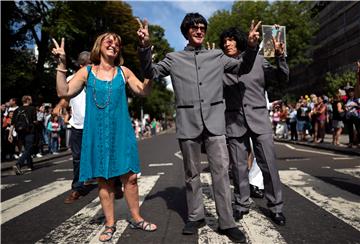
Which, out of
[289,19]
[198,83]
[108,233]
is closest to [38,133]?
[108,233]

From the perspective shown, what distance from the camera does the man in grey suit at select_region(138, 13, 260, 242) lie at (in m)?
3.58

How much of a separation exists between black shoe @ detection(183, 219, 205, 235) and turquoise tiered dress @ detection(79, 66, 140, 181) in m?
0.73

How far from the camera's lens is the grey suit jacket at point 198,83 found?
3621 mm

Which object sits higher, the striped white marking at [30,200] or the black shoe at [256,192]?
the black shoe at [256,192]

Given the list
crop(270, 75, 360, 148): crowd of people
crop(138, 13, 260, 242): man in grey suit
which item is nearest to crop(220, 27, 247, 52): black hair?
crop(138, 13, 260, 242): man in grey suit

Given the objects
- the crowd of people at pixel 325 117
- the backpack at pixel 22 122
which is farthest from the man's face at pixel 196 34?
the backpack at pixel 22 122

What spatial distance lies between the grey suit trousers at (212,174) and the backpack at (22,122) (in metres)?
7.21

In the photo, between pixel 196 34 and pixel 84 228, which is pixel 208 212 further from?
pixel 196 34

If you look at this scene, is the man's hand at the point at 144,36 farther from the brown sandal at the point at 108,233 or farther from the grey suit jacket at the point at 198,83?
the brown sandal at the point at 108,233

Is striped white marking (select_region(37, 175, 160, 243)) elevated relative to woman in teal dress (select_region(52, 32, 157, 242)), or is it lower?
lower

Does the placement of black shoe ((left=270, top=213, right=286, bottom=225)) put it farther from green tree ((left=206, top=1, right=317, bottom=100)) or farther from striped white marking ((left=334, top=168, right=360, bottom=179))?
green tree ((left=206, top=1, right=317, bottom=100))

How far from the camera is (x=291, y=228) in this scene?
3730 mm

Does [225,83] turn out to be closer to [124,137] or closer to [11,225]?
[124,137]

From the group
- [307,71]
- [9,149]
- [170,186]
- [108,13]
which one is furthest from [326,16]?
[170,186]
